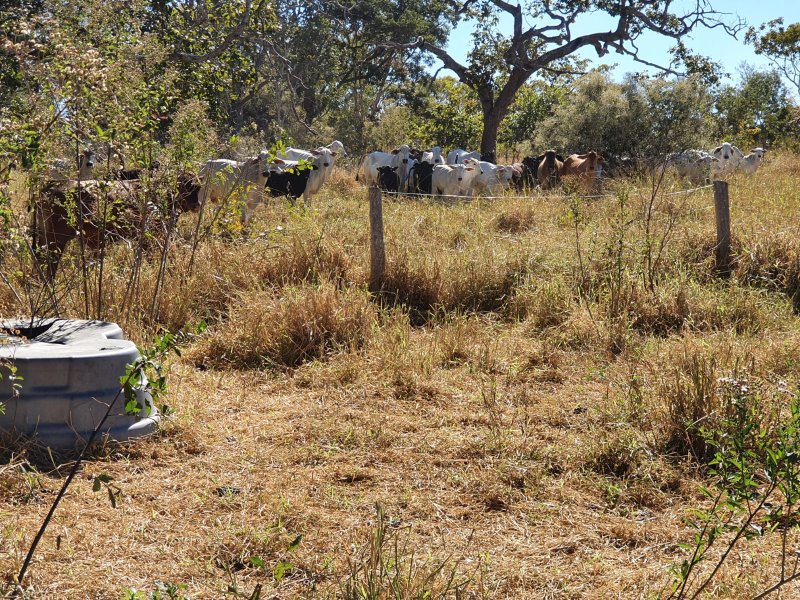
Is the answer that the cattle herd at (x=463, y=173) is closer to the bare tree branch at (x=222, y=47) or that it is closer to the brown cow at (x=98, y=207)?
the bare tree branch at (x=222, y=47)

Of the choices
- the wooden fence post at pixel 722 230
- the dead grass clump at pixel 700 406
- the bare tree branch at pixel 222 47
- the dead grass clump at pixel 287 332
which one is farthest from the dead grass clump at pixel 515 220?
the dead grass clump at pixel 700 406

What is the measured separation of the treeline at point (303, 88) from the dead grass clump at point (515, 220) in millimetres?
3511

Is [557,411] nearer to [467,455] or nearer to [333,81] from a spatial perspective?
[467,455]

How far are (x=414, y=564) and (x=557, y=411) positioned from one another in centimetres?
208

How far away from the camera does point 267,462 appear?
434 centimetres

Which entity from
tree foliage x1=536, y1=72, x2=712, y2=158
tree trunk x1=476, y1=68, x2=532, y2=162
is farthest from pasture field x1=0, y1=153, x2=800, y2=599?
tree trunk x1=476, y1=68, x2=532, y2=162

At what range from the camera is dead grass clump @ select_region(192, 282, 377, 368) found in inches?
238

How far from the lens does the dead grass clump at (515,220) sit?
10.5m

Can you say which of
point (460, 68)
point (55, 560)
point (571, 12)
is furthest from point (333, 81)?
point (55, 560)

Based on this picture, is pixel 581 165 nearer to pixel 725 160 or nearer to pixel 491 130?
pixel 725 160

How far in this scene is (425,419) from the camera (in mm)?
5016

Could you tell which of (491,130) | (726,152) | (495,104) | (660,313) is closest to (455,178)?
(726,152)

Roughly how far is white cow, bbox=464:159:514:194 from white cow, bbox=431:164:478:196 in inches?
5.9

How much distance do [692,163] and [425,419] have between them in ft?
44.1
